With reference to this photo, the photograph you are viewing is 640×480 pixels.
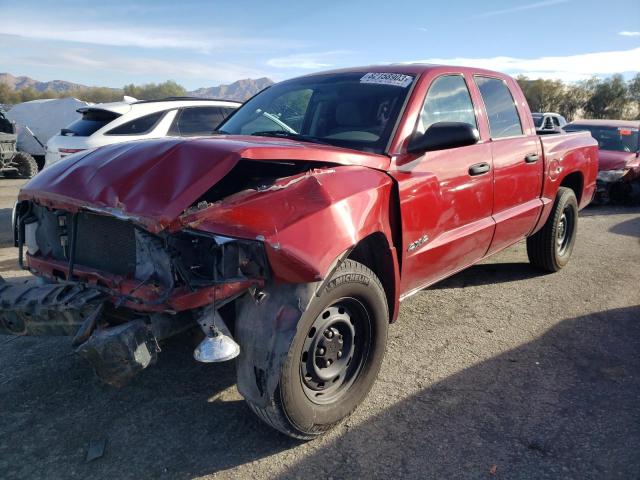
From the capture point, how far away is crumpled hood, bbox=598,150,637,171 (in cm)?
1004

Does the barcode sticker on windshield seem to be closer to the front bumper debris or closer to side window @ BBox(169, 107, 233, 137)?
the front bumper debris

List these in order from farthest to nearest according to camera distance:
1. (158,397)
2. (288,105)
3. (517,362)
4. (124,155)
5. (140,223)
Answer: (288,105) < (517,362) < (158,397) < (124,155) < (140,223)

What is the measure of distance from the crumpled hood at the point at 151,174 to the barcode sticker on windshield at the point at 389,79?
37.5 inches

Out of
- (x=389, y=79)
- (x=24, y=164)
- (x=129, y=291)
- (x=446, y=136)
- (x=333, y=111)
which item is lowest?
(x=24, y=164)

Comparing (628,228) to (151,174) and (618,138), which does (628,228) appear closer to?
(618,138)

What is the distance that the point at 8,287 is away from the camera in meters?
2.67

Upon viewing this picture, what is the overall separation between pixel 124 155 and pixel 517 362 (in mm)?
2889

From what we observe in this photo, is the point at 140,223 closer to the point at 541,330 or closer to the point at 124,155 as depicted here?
the point at 124,155

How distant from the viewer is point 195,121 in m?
7.41

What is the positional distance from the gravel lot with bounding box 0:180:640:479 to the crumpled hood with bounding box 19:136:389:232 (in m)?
0.84

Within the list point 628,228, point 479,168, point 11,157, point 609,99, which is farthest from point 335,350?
point 609,99

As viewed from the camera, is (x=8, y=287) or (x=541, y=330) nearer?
(x=8, y=287)

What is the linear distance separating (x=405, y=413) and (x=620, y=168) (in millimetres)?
9326

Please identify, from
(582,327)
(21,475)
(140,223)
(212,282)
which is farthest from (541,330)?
(21,475)
